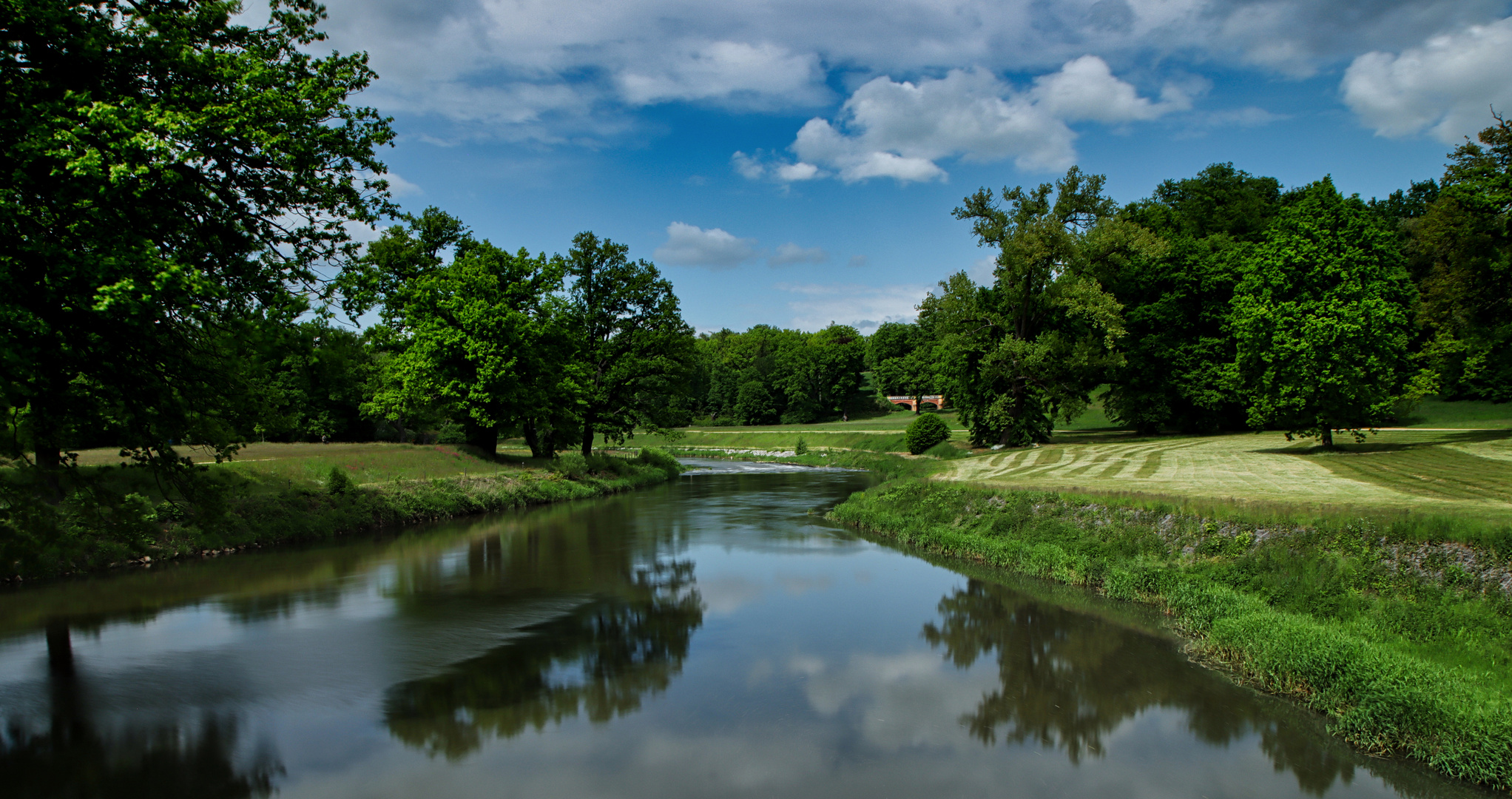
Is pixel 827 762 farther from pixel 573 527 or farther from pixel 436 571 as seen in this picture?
pixel 573 527

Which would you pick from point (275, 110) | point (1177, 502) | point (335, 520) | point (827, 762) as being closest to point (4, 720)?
point (275, 110)

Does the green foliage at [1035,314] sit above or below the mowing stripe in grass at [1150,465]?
above

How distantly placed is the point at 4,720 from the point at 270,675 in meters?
2.62

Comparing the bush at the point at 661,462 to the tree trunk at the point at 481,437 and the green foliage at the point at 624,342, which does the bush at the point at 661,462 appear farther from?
the tree trunk at the point at 481,437

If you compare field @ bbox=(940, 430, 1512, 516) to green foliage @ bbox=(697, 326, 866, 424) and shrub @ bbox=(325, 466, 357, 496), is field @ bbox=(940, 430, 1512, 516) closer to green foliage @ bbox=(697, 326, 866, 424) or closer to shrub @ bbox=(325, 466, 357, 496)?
shrub @ bbox=(325, 466, 357, 496)

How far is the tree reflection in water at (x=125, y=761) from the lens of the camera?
24.3 feet

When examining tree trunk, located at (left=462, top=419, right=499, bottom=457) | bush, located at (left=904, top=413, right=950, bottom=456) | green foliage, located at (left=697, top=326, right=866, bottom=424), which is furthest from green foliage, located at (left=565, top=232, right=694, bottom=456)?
green foliage, located at (left=697, top=326, right=866, bottom=424)

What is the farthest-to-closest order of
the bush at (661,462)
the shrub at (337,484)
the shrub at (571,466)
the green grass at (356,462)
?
the bush at (661,462) → the shrub at (571,466) → the shrub at (337,484) → the green grass at (356,462)

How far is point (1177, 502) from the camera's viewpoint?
1541 centimetres

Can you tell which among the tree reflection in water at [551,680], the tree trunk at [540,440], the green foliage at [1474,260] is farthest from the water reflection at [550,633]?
the green foliage at [1474,260]

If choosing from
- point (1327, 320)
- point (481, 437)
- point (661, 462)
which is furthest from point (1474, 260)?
point (481, 437)

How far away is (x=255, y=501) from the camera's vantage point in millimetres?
20906

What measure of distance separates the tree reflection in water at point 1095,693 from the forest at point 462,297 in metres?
10.5

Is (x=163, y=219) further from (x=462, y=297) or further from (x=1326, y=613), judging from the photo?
(x=462, y=297)
